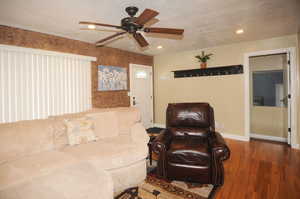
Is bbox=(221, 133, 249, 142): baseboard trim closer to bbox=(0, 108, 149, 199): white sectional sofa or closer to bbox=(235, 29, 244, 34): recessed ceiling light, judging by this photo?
bbox=(235, 29, 244, 34): recessed ceiling light

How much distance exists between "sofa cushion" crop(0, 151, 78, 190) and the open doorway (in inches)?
185

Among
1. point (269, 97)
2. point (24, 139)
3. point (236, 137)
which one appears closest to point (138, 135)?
point (24, 139)

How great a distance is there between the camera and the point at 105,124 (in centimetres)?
284

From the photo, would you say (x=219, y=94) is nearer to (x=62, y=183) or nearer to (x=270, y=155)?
(x=270, y=155)

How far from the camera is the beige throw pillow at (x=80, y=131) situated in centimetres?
246

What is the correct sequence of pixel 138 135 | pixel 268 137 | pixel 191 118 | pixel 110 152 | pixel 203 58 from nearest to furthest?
1. pixel 110 152
2. pixel 138 135
3. pixel 191 118
4. pixel 268 137
5. pixel 203 58

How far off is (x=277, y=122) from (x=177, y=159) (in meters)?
3.56

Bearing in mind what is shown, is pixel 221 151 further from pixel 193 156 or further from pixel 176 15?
pixel 176 15

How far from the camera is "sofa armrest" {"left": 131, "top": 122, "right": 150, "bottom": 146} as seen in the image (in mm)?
2546

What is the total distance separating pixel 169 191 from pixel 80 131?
155 cm

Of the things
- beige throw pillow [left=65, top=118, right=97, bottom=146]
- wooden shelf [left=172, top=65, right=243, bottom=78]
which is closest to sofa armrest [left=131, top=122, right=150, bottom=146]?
beige throw pillow [left=65, top=118, right=97, bottom=146]

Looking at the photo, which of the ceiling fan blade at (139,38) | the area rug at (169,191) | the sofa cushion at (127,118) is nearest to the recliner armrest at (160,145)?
the area rug at (169,191)

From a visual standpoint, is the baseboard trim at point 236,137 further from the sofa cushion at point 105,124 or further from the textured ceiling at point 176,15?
the sofa cushion at point 105,124

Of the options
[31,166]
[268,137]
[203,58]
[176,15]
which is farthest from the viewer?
[203,58]
